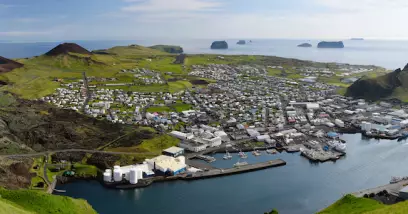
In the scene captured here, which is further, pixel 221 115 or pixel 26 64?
pixel 26 64

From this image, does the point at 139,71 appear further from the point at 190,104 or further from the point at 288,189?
the point at 288,189

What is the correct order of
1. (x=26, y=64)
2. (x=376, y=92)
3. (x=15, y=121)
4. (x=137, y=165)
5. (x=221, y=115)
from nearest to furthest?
(x=137, y=165) → (x=15, y=121) → (x=221, y=115) → (x=376, y=92) → (x=26, y=64)

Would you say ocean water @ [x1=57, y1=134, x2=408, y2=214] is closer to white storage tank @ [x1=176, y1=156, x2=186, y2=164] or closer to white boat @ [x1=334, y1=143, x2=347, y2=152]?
Answer: white boat @ [x1=334, y1=143, x2=347, y2=152]

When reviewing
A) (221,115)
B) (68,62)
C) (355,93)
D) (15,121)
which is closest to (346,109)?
(355,93)

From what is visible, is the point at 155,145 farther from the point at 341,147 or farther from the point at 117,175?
the point at 341,147

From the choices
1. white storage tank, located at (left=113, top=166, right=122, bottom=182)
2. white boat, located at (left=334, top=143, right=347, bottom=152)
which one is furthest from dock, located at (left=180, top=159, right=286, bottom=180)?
A: white boat, located at (left=334, top=143, right=347, bottom=152)
